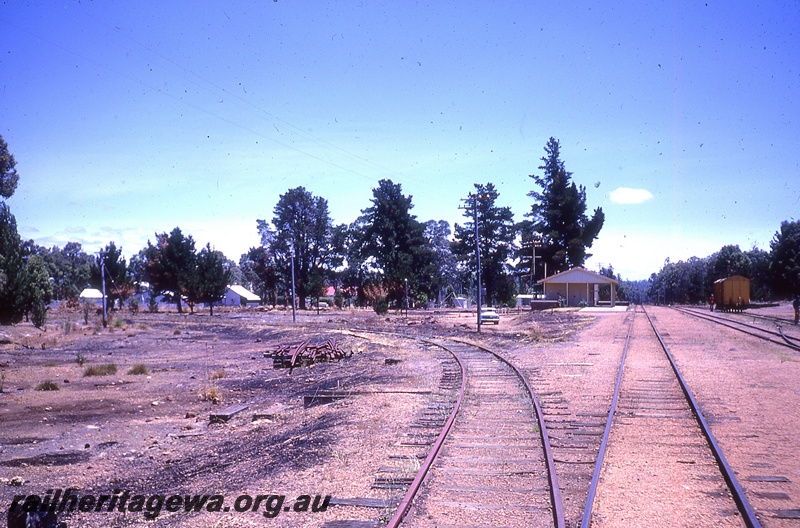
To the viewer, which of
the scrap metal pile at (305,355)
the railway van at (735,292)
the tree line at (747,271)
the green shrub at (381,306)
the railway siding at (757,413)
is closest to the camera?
the railway siding at (757,413)

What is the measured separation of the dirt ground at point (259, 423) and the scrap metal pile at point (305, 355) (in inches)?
21.8

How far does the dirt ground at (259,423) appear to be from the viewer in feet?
22.6

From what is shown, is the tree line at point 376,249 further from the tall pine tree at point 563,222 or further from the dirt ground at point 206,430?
the dirt ground at point 206,430

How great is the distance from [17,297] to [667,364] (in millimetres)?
30406

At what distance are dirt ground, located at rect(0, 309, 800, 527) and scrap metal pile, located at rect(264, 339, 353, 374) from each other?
1.81ft

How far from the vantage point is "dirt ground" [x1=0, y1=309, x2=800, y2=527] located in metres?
6.89

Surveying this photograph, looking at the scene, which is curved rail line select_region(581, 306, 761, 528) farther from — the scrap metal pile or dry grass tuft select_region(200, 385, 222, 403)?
the scrap metal pile

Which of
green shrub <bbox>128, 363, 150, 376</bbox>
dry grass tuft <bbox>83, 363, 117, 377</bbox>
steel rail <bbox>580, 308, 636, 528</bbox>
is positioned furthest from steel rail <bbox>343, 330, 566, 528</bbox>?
dry grass tuft <bbox>83, 363, 117, 377</bbox>

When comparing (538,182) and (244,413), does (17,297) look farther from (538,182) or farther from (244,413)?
(538,182)

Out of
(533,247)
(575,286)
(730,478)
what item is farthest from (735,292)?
(730,478)

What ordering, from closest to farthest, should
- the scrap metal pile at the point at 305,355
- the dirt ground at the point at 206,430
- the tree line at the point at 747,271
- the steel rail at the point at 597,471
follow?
the steel rail at the point at 597,471
the dirt ground at the point at 206,430
the scrap metal pile at the point at 305,355
the tree line at the point at 747,271

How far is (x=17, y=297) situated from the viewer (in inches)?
1175

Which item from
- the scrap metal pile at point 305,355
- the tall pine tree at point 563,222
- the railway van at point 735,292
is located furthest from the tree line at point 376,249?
the scrap metal pile at point 305,355

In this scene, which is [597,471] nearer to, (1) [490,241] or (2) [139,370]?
(2) [139,370]
